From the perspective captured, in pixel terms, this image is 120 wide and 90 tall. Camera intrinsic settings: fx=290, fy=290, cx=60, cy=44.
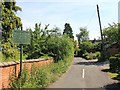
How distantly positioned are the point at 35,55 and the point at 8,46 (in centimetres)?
1019

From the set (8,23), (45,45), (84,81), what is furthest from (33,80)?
(8,23)

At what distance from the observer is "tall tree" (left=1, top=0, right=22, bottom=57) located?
114ft

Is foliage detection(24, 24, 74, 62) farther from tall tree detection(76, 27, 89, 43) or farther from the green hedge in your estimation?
tall tree detection(76, 27, 89, 43)

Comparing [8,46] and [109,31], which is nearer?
[8,46]

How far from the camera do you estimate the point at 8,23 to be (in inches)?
1439

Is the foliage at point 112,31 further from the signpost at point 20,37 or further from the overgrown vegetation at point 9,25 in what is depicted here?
the signpost at point 20,37

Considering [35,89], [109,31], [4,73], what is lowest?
[35,89]

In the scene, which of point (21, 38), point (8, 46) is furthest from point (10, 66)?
point (8, 46)

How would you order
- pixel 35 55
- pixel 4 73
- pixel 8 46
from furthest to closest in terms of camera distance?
pixel 8 46
pixel 35 55
pixel 4 73

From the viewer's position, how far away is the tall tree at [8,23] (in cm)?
3478

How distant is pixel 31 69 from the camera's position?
47.4 feet

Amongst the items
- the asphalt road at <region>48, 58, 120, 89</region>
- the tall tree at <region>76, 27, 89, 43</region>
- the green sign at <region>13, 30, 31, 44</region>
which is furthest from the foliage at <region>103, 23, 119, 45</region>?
the tall tree at <region>76, 27, 89, 43</region>

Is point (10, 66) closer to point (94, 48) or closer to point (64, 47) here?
point (64, 47)

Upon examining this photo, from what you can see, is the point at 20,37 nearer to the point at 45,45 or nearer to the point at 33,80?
the point at 33,80
